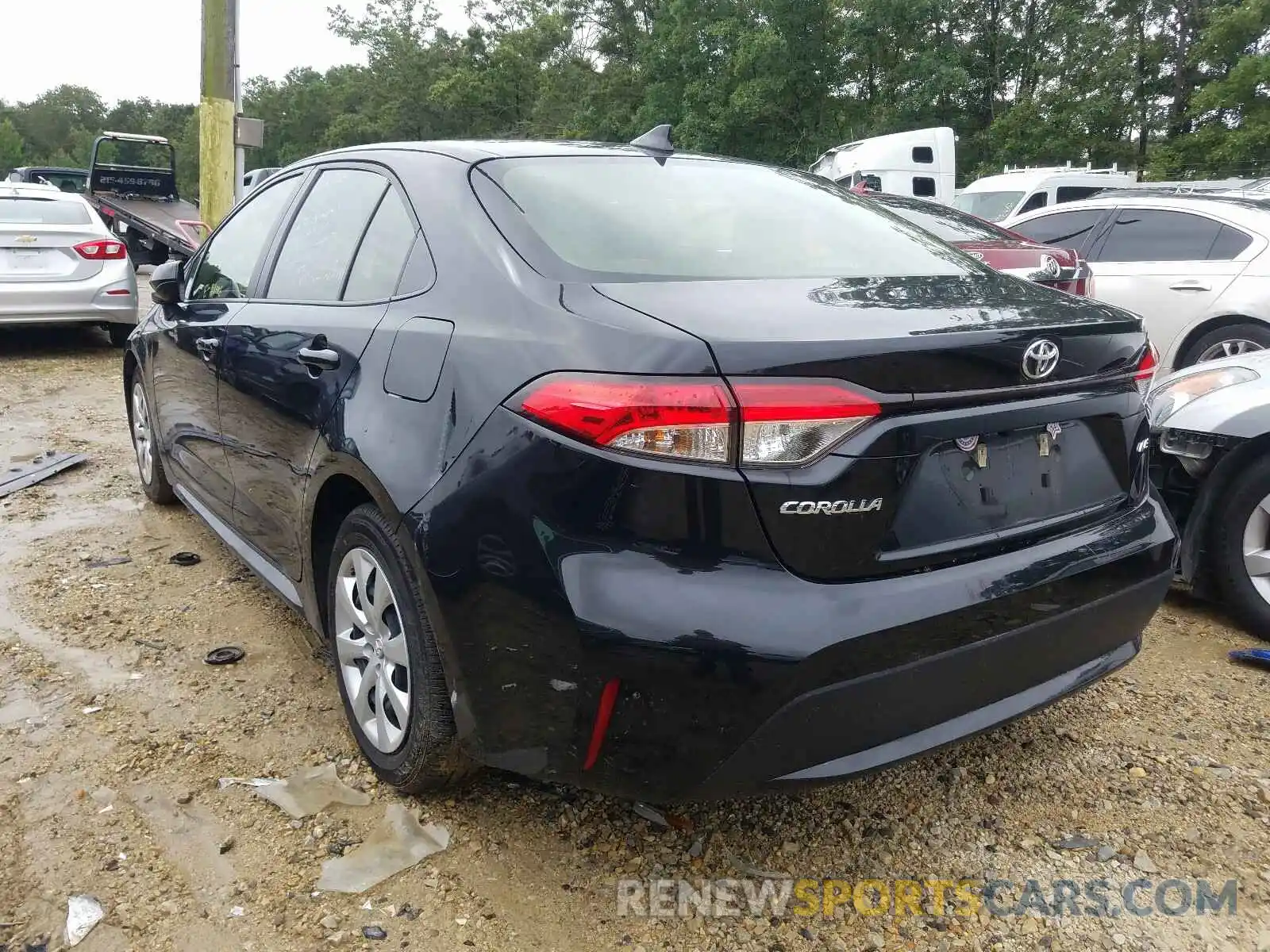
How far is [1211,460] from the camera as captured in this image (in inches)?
135

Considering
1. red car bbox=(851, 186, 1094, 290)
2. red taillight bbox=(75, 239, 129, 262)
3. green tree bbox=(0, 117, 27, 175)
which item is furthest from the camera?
green tree bbox=(0, 117, 27, 175)

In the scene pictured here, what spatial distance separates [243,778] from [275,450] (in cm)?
87

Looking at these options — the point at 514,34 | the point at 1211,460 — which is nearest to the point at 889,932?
the point at 1211,460

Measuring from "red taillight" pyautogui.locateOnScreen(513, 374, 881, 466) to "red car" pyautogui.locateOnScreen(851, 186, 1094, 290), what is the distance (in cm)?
448

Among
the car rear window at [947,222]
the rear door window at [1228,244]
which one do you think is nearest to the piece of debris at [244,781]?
the car rear window at [947,222]

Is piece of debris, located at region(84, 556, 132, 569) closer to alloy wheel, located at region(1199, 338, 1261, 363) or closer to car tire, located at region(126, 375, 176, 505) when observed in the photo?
car tire, located at region(126, 375, 176, 505)

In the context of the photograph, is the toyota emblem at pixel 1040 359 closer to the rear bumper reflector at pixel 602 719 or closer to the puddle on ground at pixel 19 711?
→ the rear bumper reflector at pixel 602 719

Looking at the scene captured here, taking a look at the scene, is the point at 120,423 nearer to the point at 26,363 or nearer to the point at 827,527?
the point at 26,363

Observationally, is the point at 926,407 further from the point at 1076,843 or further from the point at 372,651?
the point at 372,651

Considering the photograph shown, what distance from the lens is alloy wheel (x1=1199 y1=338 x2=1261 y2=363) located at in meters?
6.41

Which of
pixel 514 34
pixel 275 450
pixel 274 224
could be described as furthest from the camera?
pixel 514 34

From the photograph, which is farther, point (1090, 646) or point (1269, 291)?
point (1269, 291)

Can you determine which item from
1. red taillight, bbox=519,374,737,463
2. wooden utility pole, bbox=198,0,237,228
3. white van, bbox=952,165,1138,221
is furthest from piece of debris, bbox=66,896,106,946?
white van, bbox=952,165,1138,221

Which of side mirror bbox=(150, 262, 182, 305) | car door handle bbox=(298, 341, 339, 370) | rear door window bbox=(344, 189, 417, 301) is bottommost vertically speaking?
car door handle bbox=(298, 341, 339, 370)
